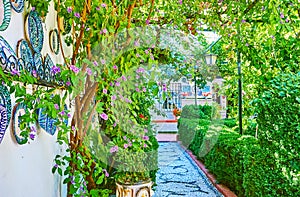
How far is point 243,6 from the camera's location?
7.47ft

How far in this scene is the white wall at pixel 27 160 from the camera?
3.45 ft

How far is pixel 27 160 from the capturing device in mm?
1251

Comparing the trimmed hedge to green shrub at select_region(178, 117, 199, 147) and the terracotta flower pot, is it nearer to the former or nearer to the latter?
the terracotta flower pot

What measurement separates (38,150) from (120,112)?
831 mm

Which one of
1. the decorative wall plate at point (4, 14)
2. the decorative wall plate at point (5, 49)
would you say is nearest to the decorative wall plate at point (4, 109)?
the decorative wall plate at point (5, 49)

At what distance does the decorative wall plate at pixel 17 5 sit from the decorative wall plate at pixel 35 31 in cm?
8

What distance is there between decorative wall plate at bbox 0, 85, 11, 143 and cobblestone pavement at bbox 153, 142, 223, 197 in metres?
2.47

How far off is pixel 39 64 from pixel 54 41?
1.09 feet

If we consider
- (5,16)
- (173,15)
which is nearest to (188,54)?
(173,15)

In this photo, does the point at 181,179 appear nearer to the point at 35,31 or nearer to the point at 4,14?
the point at 35,31

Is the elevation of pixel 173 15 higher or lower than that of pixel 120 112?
higher

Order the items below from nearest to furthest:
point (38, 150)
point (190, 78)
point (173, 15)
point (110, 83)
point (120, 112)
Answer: point (38, 150)
point (110, 83)
point (120, 112)
point (173, 15)
point (190, 78)

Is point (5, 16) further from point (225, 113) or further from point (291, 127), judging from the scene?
point (225, 113)

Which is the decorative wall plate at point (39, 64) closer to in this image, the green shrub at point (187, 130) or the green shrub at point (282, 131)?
the green shrub at point (282, 131)
